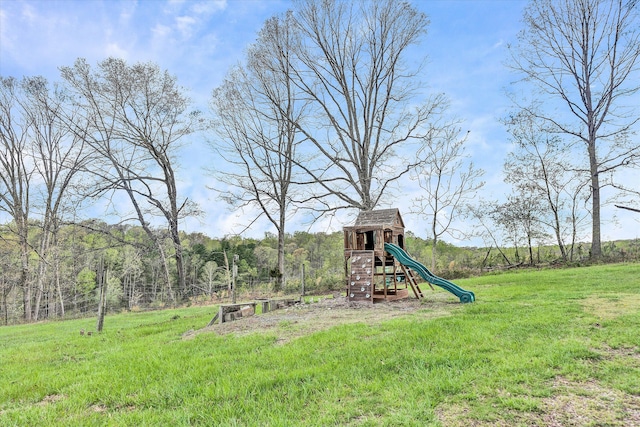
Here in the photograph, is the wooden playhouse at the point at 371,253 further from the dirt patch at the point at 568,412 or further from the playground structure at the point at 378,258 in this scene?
the dirt patch at the point at 568,412

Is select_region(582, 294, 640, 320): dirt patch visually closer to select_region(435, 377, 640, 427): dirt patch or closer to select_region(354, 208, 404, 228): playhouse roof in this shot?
select_region(435, 377, 640, 427): dirt patch

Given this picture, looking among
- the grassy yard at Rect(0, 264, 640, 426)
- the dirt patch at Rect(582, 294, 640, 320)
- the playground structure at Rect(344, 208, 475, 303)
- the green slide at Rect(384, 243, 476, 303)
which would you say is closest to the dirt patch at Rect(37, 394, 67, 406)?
the grassy yard at Rect(0, 264, 640, 426)

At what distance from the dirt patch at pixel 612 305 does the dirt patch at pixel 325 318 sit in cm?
250

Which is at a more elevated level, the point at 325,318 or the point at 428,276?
the point at 428,276

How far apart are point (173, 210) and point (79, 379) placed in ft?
54.4

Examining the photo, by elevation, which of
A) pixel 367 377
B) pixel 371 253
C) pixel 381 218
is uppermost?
pixel 381 218

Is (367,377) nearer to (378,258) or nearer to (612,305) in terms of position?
(612,305)

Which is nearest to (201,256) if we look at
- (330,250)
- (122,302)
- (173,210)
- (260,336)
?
(122,302)

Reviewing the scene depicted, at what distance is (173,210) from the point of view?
66.8 feet

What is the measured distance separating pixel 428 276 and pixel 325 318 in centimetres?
369

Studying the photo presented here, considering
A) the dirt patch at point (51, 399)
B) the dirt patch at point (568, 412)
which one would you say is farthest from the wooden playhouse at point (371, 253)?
the dirt patch at point (51, 399)

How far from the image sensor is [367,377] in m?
3.92

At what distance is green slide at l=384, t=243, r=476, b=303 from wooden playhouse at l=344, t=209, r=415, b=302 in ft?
0.77

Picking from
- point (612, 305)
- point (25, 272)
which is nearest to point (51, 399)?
point (612, 305)
